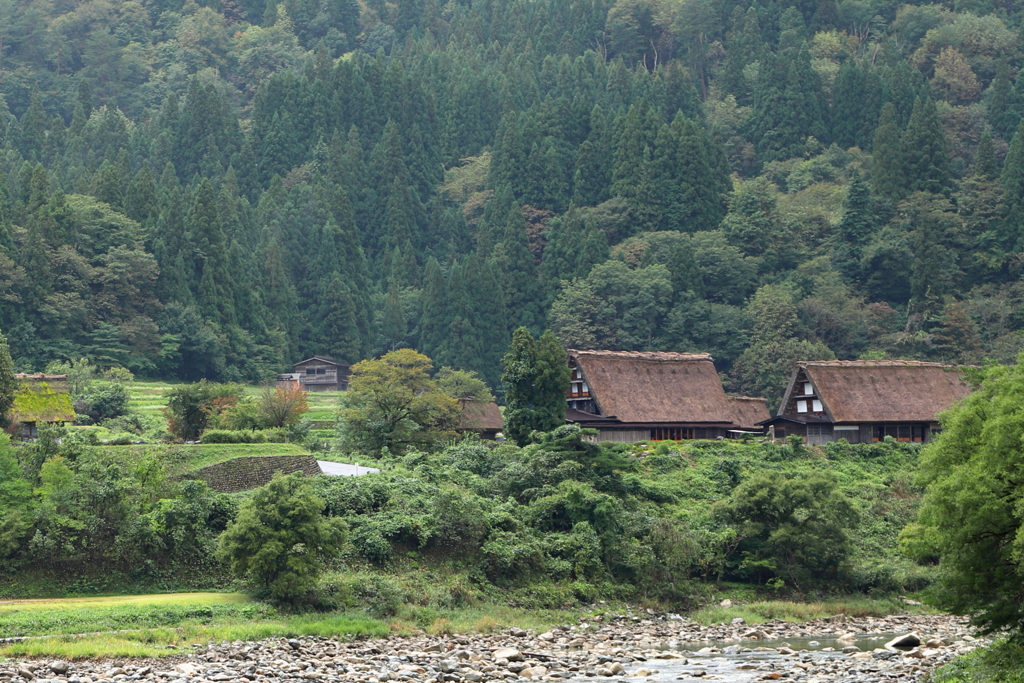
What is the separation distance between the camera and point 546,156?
95.5 m

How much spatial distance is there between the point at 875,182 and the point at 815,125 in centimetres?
1627

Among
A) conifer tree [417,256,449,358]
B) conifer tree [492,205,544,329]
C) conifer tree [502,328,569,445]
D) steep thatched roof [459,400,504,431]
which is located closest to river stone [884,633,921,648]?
conifer tree [502,328,569,445]

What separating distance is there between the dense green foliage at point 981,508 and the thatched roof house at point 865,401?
27860 mm

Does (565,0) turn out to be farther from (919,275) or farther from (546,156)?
(919,275)

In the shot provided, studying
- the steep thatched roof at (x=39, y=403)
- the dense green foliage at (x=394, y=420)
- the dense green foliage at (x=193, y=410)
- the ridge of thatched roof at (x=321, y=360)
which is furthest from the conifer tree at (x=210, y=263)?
the dense green foliage at (x=193, y=410)

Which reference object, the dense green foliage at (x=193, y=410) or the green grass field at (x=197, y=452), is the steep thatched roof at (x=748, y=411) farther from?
the green grass field at (x=197, y=452)

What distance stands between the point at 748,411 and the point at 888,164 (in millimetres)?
34131

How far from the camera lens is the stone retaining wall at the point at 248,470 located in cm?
3691

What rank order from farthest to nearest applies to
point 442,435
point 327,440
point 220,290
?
1. point 220,290
2. point 327,440
3. point 442,435

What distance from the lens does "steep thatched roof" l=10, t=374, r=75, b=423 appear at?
41.8 m

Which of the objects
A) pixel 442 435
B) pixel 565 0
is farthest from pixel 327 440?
pixel 565 0

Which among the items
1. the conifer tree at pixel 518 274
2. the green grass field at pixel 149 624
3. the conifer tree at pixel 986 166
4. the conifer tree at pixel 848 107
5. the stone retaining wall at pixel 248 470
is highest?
the conifer tree at pixel 848 107

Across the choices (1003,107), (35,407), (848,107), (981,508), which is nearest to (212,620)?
(35,407)

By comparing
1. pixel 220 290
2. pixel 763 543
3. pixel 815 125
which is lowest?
pixel 763 543
